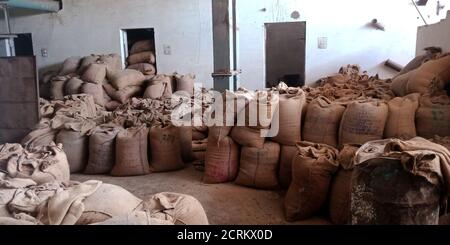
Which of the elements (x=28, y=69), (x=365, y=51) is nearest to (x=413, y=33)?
(x=365, y=51)

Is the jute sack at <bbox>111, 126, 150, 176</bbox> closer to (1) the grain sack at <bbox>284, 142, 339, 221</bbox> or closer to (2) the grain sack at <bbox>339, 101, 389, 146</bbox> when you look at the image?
(1) the grain sack at <bbox>284, 142, 339, 221</bbox>

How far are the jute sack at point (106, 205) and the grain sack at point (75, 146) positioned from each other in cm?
192

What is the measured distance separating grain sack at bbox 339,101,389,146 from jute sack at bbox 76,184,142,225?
5.67 feet

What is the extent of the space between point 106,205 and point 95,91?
464 centimetres

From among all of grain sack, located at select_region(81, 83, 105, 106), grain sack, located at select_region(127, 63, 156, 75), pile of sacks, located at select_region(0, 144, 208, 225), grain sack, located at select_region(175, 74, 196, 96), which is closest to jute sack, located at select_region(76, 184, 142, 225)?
pile of sacks, located at select_region(0, 144, 208, 225)

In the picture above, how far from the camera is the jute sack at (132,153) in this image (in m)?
3.48

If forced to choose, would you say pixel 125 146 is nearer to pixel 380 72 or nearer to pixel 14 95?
pixel 14 95

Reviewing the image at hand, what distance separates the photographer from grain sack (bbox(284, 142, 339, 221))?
2461 mm

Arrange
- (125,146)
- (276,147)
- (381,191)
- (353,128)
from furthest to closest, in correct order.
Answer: (125,146), (276,147), (353,128), (381,191)

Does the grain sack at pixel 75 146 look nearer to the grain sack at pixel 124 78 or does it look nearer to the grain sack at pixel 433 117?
the grain sack at pixel 124 78

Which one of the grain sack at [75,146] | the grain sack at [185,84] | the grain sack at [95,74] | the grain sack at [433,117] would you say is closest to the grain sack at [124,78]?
the grain sack at [95,74]

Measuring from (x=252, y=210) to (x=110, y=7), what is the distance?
607 cm

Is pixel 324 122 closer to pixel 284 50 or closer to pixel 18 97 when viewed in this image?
pixel 18 97
